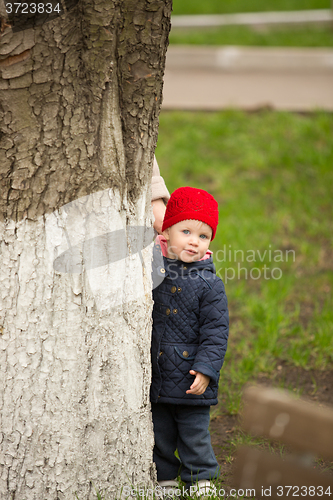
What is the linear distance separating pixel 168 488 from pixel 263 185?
356 centimetres

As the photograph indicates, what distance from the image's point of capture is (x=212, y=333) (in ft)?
6.12

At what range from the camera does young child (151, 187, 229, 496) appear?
6.12 ft

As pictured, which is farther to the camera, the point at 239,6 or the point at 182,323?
the point at 239,6

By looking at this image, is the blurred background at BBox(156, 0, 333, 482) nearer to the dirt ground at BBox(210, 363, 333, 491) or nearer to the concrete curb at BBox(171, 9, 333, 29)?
the dirt ground at BBox(210, 363, 333, 491)

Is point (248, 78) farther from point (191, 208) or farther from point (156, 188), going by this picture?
point (191, 208)

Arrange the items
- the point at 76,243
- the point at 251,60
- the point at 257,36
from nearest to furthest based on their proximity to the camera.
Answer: the point at 76,243 → the point at 251,60 → the point at 257,36

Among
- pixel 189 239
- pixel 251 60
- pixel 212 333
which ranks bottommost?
pixel 212 333

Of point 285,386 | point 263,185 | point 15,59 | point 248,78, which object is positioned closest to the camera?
point 15,59

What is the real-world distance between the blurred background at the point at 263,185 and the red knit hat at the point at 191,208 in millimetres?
1194

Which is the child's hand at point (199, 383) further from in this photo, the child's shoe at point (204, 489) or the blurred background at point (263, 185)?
the blurred background at point (263, 185)

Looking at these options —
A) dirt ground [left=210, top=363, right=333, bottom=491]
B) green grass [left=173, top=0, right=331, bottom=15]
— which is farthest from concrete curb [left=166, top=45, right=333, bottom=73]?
dirt ground [left=210, top=363, right=333, bottom=491]

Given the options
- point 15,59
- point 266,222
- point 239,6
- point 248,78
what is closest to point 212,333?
point 15,59

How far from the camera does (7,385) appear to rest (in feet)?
5.21

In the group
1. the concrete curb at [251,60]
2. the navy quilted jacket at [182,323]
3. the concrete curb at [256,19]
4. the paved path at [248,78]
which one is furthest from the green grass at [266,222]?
the concrete curb at [256,19]
